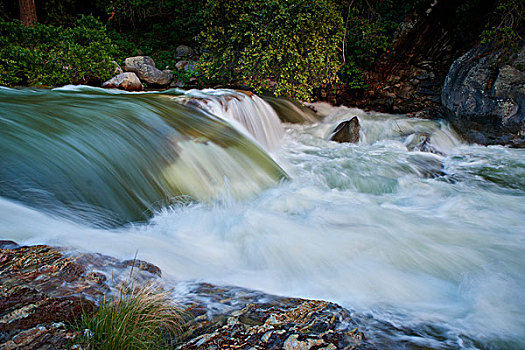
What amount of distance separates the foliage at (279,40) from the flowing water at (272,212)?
2.20 meters

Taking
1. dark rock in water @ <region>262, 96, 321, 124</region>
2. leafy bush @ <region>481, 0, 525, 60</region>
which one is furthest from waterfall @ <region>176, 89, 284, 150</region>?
leafy bush @ <region>481, 0, 525, 60</region>

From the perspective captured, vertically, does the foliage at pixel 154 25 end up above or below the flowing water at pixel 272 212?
above

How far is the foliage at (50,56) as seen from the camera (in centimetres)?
827

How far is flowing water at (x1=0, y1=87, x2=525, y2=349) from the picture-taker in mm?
2523

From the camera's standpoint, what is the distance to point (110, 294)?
1.78m

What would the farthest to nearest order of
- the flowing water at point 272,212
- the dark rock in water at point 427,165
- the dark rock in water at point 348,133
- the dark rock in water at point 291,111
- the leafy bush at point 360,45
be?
the leafy bush at point 360,45 < the dark rock in water at point 291,111 < the dark rock in water at point 348,133 < the dark rock in water at point 427,165 < the flowing water at point 272,212

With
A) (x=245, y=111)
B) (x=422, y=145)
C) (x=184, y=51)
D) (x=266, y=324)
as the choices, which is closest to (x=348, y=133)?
(x=422, y=145)

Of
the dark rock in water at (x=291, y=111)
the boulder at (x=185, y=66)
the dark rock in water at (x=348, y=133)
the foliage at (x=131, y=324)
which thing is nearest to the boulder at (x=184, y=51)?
the boulder at (x=185, y=66)

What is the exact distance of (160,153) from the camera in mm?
4645

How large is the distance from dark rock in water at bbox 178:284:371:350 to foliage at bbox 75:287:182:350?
0.11m

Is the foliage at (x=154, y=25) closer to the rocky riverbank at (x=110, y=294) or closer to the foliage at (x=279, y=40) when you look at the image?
the foliage at (x=279, y=40)

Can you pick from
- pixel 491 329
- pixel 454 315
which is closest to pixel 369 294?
pixel 454 315

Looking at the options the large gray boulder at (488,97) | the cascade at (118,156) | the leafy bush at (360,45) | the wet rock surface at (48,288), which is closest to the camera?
the wet rock surface at (48,288)

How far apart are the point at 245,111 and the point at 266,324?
6.20 m
